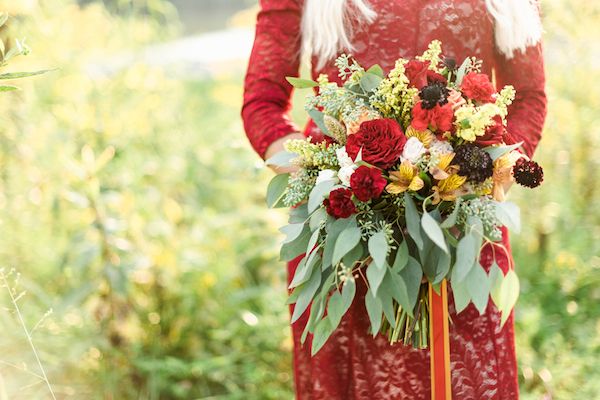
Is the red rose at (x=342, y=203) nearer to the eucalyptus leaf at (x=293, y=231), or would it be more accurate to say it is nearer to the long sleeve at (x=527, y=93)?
the eucalyptus leaf at (x=293, y=231)

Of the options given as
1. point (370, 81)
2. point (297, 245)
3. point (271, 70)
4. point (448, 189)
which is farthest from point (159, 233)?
point (448, 189)

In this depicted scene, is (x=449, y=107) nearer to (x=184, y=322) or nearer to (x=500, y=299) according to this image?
(x=500, y=299)

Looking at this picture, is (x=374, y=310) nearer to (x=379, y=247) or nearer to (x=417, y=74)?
(x=379, y=247)

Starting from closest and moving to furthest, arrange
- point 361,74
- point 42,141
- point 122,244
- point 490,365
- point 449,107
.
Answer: point 449,107 → point 361,74 → point 490,365 → point 122,244 → point 42,141

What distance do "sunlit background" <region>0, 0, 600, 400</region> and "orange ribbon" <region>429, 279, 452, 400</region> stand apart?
3.62 ft

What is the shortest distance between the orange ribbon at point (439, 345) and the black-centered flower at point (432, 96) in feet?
1.10

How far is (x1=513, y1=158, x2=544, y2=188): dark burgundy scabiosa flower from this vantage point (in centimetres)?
129

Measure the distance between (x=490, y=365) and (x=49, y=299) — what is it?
1884mm

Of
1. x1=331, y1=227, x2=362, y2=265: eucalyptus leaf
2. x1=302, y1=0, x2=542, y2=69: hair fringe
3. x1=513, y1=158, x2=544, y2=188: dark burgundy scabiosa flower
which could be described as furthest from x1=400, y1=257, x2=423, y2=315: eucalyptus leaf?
x1=302, y1=0, x2=542, y2=69: hair fringe

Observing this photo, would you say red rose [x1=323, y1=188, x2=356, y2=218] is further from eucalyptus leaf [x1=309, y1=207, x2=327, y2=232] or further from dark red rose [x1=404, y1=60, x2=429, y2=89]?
dark red rose [x1=404, y1=60, x2=429, y2=89]

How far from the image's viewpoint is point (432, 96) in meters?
1.26

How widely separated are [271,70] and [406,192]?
565 millimetres

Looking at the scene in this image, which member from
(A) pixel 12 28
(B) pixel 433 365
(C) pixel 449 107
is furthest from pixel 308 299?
(A) pixel 12 28

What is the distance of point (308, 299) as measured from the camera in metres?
1.36
